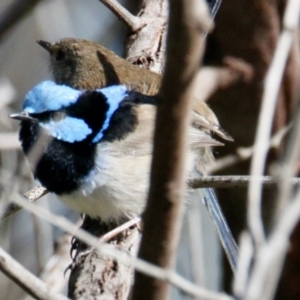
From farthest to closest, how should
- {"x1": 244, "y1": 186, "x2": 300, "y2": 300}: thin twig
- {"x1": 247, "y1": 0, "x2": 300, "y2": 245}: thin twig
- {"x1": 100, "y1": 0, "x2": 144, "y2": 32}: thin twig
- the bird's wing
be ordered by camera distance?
1. {"x1": 100, "y1": 0, "x2": 144, "y2": 32}: thin twig
2. the bird's wing
3. {"x1": 247, "y1": 0, "x2": 300, "y2": 245}: thin twig
4. {"x1": 244, "y1": 186, "x2": 300, "y2": 300}: thin twig

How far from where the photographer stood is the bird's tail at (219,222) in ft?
12.6

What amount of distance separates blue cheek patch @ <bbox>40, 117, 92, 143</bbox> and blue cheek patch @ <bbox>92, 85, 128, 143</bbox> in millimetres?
56

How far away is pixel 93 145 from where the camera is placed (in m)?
3.45

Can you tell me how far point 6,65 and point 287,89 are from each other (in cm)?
209

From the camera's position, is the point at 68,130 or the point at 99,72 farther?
the point at 99,72

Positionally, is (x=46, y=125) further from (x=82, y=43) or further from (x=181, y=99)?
(x=181, y=99)

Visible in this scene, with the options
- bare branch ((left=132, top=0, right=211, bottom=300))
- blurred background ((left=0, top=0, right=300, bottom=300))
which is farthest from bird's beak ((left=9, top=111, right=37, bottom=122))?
bare branch ((left=132, top=0, right=211, bottom=300))

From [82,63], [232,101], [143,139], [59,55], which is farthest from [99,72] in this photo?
[232,101]

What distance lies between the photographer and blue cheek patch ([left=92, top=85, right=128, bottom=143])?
11.4 feet

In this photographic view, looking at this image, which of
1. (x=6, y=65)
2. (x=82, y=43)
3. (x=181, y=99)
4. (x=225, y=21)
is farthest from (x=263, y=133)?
(x=6, y=65)

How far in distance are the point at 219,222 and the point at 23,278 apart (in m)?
1.96

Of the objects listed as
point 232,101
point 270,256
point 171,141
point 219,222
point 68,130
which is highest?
point 171,141

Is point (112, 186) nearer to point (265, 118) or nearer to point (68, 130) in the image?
point (68, 130)

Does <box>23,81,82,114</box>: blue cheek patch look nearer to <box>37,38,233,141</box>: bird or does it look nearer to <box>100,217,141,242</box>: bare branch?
<box>37,38,233,141</box>: bird
